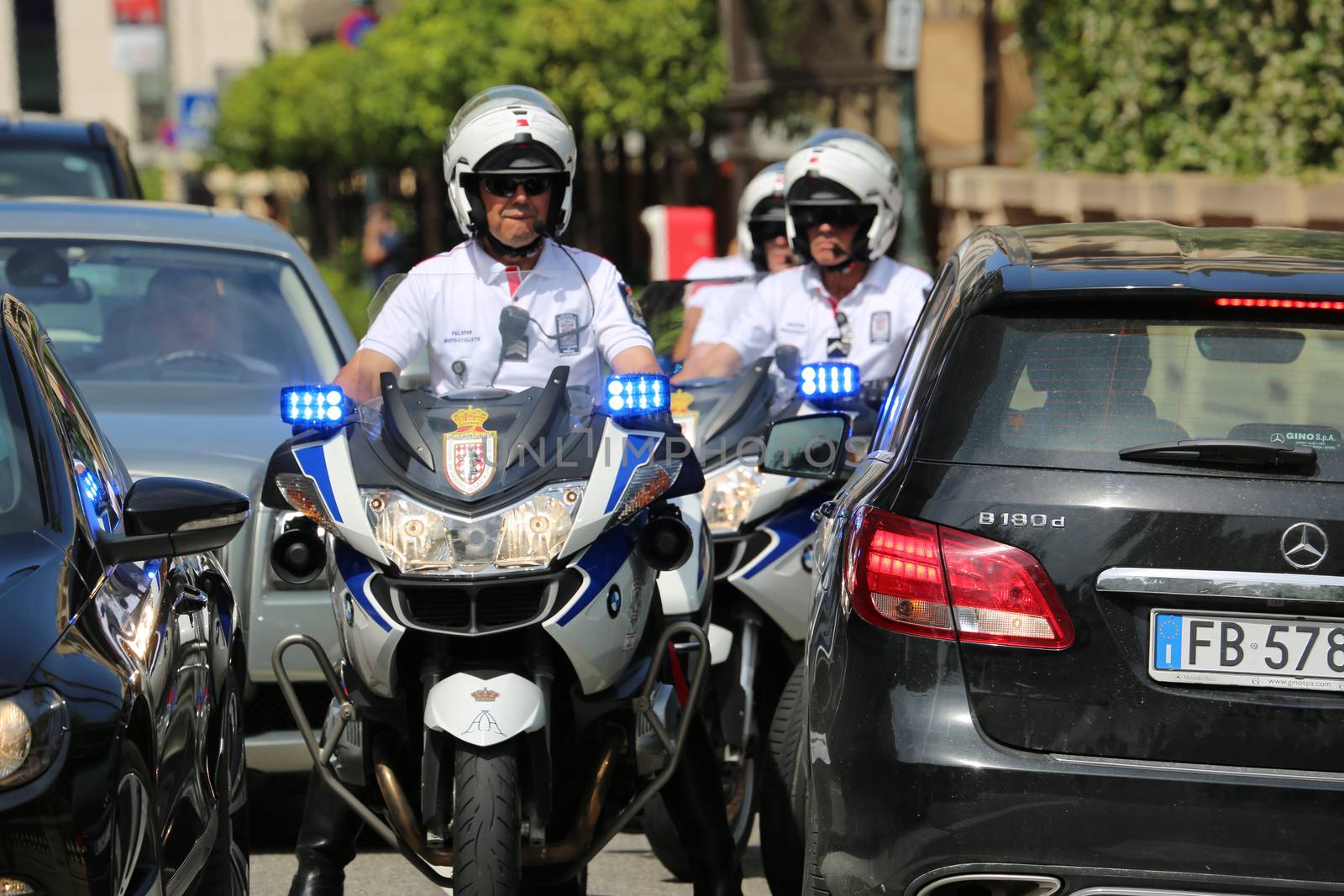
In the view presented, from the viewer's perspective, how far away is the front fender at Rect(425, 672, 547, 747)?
447 centimetres

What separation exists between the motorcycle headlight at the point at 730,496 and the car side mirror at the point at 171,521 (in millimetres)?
2133

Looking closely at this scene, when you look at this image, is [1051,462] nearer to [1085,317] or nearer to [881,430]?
[1085,317]

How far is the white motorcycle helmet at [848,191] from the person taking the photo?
7410 mm

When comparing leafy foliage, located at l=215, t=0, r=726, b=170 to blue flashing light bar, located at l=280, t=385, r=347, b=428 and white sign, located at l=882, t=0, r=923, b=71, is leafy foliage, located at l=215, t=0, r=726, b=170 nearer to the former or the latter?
white sign, located at l=882, t=0, r=923, b=71

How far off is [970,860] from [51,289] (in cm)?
458

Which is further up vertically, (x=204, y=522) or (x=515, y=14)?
(x=515, y=14)

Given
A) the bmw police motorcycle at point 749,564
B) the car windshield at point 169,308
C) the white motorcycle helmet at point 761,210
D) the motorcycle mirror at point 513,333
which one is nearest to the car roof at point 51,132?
the white motorcycle helmet at point 761,210

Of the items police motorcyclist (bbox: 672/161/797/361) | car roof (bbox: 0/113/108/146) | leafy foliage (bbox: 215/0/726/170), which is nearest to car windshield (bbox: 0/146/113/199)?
car roof (bbox: 0/113/108/146)

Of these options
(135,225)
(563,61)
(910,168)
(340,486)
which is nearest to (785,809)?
(340,486)

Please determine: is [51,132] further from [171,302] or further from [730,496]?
[730,496]

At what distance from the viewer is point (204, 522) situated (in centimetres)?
418

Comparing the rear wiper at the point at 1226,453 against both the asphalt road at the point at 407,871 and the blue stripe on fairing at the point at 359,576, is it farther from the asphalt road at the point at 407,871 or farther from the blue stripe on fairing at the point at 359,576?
the asphalt road at the point at 407,871

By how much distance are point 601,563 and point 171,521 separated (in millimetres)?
949

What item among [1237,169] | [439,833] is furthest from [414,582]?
[1237,169]
